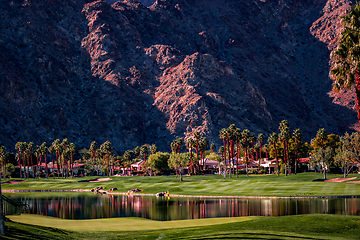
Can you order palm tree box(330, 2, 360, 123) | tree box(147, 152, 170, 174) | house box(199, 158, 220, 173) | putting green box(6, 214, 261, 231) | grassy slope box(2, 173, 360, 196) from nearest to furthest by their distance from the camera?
1. palm tree box(330, 2, 360, 123)
2. putting green box(6, 214, 261, 231)
3. grassy slope box(2, 173, 360, 196)
4. tree box(147, 152, 170, 174)
5. house box(199, 158, 220, 173)

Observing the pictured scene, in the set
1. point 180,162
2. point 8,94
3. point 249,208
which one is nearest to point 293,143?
point 180,162

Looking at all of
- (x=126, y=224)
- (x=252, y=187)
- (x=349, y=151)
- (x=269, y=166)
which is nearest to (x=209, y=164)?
(x=269, y=166)

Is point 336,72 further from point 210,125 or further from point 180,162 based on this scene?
point 210,125

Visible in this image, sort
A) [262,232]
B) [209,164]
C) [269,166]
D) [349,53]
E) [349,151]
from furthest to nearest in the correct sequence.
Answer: [209,164]
[269,166]
[349,151]
[349,53]
[262,232]

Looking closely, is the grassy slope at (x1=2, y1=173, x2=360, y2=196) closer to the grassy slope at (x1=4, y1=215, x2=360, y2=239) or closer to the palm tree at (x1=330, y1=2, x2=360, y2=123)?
the grassy slope at (x1=4, y1=215, x2=360, y2=239)

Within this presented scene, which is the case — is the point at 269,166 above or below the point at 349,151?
below

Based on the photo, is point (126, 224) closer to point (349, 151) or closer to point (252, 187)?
point (252, 187)

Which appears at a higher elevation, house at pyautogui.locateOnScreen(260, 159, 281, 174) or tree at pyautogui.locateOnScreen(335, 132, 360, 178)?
tree at pyautogui.locateOnScreen(335, 132, 360, 178)

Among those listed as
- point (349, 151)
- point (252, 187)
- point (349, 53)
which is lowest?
point (252, 187)

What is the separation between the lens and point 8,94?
18988 cm

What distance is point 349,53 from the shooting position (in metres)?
28.1

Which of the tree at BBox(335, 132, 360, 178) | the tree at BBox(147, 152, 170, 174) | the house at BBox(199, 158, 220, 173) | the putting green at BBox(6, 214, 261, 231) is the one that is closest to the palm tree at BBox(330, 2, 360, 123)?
the putting green at BBox(6, 214, 261, 231)

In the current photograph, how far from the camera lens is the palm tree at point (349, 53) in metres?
27.7

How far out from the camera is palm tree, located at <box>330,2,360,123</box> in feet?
90.9
